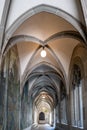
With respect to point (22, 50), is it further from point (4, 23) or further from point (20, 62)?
point (4, 23)

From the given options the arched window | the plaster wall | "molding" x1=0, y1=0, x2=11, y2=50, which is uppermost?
the plaster wall

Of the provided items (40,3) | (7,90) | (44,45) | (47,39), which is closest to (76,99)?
(44,45)

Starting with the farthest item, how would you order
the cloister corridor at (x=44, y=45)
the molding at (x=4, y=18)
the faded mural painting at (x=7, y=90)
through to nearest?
the faded mural painting at (x=7, y=90)
the cloister corridor at (x=44, y=45)
the molding at (x=4, y=18)

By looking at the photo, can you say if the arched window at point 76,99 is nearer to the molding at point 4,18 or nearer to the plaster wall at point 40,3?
the plaster wall at point 40,3

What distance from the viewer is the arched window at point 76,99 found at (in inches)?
523

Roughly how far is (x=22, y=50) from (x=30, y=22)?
3380 mm

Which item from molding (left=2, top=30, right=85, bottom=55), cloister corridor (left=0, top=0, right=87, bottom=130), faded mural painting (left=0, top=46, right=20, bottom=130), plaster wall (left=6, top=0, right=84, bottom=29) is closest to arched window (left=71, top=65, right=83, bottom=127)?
cloister corridor (left=0, top=0, right=87, bottom=130)

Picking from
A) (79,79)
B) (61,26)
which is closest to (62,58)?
(79,79)

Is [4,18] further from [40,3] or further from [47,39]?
[47,39]

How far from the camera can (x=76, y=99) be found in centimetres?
1419

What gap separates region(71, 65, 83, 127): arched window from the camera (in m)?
13.3

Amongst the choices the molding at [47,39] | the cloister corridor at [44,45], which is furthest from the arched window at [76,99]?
the molding at [47,39]

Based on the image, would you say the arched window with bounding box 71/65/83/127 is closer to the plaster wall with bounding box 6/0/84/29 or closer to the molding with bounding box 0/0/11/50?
the plaster wall with bounding box 6/0/84/29

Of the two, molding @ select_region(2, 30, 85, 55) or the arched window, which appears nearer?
molding @ select_region(2, 30, 85, 55)
